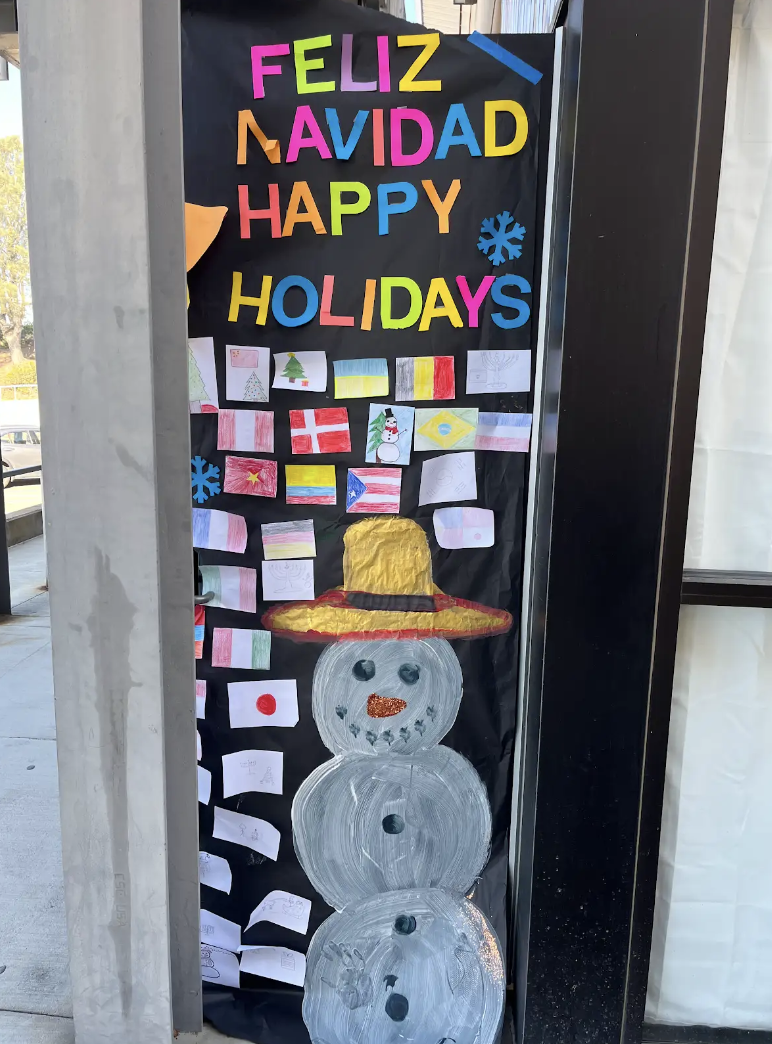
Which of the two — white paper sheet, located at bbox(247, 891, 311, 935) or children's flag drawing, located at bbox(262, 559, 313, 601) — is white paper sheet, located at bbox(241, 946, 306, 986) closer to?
white paper sheet, located at bbox(247, 891, 311, 935)

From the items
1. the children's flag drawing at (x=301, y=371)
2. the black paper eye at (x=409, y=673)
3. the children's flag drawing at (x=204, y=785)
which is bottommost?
the children's flag drawing at (x=204, y=785)

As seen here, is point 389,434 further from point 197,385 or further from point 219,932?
point 219,932

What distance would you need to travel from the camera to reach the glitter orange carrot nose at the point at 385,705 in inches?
75.9

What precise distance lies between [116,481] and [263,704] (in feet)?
2.74

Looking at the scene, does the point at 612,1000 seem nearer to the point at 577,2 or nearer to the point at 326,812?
the point at 326,812

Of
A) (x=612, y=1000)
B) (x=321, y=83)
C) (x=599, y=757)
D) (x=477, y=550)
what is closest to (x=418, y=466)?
(x=477, y=550)

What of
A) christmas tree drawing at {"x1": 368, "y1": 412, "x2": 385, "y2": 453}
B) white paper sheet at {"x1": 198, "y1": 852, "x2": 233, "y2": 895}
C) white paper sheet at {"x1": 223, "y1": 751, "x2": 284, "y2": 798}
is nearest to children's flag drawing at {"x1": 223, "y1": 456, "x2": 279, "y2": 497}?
christmas tree drawing at {"x1": 368, "y1": 412, "x2": 385, "y2": 453}

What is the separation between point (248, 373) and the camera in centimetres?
187

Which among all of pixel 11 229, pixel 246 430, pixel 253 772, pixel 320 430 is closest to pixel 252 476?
pixel 246 430

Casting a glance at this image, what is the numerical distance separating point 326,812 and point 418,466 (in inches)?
39.6

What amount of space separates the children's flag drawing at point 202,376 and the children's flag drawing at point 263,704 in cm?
78

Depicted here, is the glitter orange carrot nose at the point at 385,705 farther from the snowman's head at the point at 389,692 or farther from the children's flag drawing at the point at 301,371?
the children's flag drawing at the point at 301,371

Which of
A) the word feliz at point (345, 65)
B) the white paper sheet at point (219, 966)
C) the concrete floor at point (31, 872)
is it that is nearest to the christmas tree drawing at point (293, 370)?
the word feliz at point (345, 65)

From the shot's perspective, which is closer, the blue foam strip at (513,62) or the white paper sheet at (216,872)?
the blue foam strip at (513,62)
